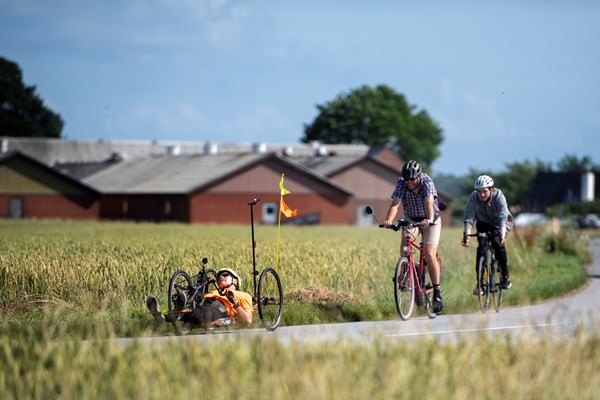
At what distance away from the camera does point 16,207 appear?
81375mm

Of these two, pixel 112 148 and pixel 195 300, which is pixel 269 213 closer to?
pixel 112 148

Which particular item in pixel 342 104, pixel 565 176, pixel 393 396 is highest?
pixel 342 104

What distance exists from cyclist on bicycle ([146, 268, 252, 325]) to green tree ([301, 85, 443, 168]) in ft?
382

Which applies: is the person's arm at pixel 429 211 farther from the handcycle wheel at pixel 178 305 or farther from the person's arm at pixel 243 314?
the handcycle wheel at pixel 178 305

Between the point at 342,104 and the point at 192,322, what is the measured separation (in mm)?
120820

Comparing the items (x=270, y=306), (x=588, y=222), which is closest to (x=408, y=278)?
(x=270, y=306)

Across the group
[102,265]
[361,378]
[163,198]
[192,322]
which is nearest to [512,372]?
[361,378]

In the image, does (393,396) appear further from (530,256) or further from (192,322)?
(530,256)

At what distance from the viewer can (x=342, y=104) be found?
13338 centimetres

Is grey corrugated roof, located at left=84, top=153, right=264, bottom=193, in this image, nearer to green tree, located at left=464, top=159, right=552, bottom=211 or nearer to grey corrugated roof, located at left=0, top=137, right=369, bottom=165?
grey corrugated roof, located at left=0, top=137, right=369, bottom=165

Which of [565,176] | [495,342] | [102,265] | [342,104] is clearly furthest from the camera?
[342,104]

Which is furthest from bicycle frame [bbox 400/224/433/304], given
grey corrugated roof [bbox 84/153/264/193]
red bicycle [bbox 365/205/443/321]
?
grey corrugated roof [bbox 84/153/264/193]

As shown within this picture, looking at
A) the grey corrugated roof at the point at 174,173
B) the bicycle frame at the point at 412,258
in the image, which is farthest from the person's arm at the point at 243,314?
the grey corrugated roof at the point at 174,173

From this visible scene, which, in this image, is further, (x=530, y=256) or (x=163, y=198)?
(x=163, y=198)
